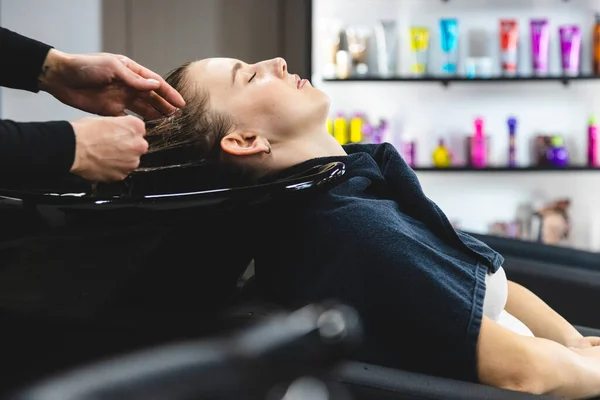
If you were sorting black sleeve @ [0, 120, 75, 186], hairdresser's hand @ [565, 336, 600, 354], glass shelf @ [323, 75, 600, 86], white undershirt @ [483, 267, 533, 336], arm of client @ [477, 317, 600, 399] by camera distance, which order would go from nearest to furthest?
black sleeve @ [0, 120, 75, 186], arm of client @ [477, 317, 600, 399], white undershirt @ [483, 267, 533, 336], hairdresser's hand @ [565, 336, 600, 354], glass shelf @ [323, 75, 600, 86]

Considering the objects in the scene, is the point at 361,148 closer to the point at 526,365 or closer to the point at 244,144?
the point at 244,144

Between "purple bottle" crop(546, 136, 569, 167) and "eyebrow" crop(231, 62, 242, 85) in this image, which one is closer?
"eyebrow" crop(231, 62, 242, 85)

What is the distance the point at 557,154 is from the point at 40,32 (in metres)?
2.58

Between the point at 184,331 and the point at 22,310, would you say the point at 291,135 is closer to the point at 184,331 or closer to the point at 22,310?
the point at 22,310

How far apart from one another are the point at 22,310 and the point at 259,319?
1.06 feet

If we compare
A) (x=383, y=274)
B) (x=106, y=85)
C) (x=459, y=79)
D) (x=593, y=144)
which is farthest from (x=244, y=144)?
(x=593, y=144)

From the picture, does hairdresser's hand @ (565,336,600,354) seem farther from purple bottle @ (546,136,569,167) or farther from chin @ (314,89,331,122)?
purple bottle @ (546,136,569,167)

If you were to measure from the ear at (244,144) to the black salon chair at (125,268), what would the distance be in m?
0.23

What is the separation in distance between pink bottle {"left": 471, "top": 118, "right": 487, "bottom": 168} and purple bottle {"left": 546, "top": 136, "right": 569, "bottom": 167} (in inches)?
13.0

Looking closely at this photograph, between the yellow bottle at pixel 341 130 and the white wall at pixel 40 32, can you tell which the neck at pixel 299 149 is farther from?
the yellow bottle at pixel 341 130

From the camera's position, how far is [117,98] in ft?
4.28

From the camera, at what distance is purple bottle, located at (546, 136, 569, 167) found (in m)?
3.88

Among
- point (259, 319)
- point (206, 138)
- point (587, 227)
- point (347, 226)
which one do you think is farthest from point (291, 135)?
point (587, 227)

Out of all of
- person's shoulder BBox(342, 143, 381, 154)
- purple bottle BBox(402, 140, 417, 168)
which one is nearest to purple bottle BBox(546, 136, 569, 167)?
purple bottle BBox(402, 140, 417, 168)
